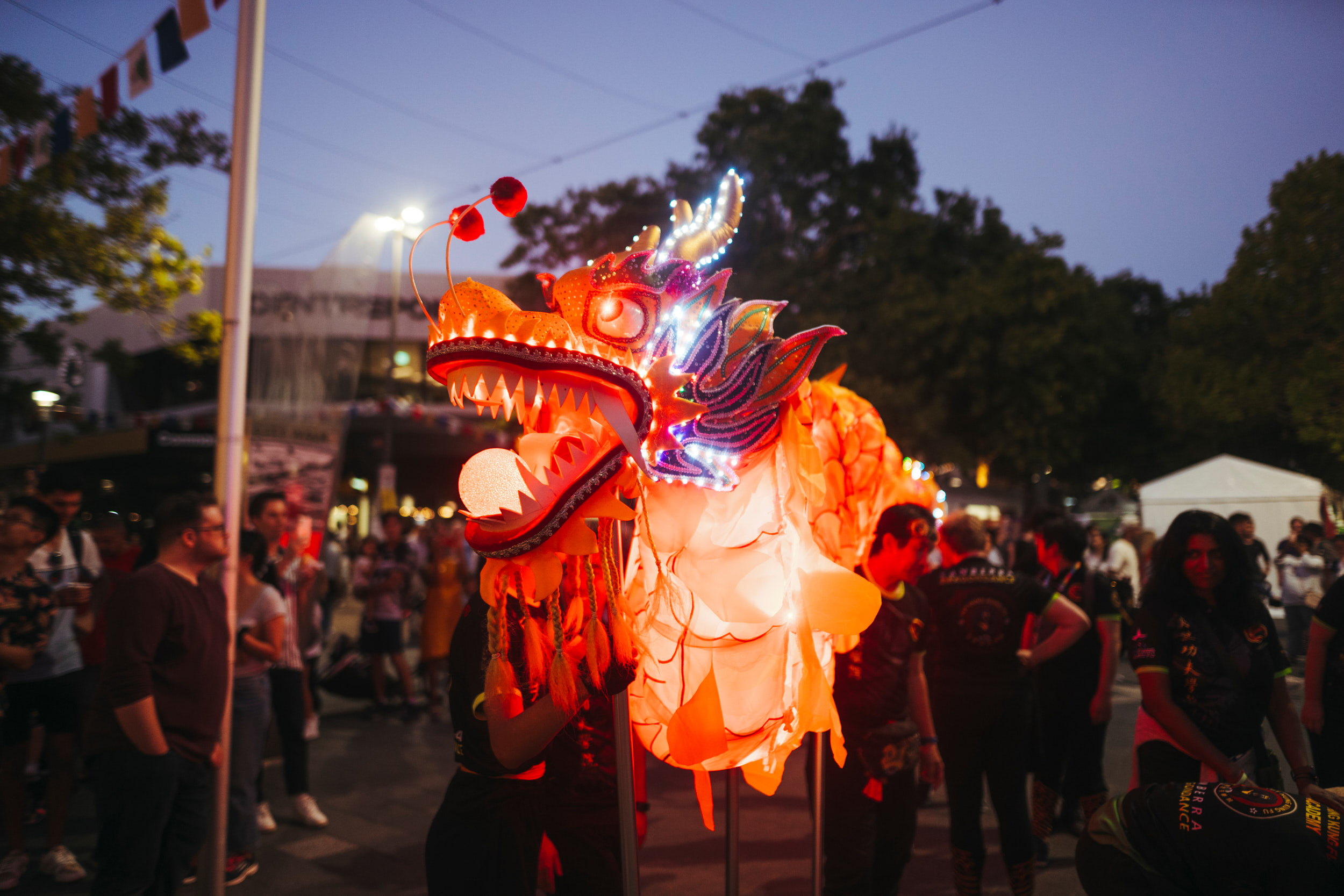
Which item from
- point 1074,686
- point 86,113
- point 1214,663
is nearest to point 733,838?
point 1214,663

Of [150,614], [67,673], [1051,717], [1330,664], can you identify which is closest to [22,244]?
[67,673]

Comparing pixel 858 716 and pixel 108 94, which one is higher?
pixel 108 94

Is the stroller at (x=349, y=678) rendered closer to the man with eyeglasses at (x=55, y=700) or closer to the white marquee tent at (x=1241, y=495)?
the man with eyeglasses at (x=55, y=700)

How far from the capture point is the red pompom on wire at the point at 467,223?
1.80m

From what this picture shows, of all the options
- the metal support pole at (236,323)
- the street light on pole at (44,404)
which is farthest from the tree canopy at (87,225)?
the metal support pole at (236,323)

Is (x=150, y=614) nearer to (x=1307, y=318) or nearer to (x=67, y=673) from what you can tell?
(x=67, y=673)

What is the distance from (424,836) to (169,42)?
14.0 ft

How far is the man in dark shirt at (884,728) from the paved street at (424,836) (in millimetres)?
597

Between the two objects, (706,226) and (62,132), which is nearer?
(706,226)

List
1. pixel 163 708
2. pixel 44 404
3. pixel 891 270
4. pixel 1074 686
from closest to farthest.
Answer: pixel 163 708 < pixel 1074 686 < pixel 44 404 < pixel 891 270

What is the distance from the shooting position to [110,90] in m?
4.79

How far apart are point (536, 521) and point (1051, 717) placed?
394 cm

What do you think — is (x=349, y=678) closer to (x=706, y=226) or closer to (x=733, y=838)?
A: (x=733, y=838)

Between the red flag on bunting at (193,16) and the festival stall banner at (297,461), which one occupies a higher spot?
the red flag on bunting at (193,16)
